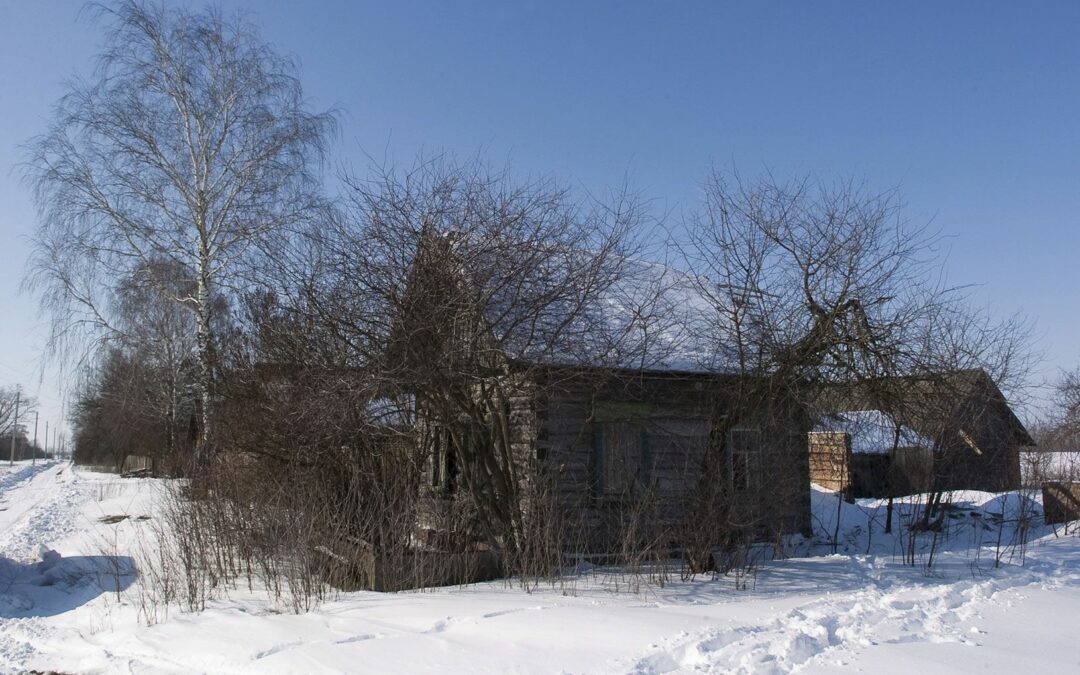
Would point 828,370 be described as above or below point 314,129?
below

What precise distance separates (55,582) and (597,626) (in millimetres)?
7608

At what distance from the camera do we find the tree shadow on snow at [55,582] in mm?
9516

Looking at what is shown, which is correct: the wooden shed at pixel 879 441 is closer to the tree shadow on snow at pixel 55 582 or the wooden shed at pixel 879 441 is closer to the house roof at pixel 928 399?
the house roof at pixel 928 399

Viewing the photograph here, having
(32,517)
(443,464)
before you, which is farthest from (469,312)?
(32,517)

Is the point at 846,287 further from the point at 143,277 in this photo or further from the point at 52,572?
the point at 143,277

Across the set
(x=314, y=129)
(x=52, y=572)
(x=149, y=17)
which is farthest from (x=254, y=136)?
(x=52, y=572)

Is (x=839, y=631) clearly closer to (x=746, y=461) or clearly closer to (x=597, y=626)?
(x=597, y=626)

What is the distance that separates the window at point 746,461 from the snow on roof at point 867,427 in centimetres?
119

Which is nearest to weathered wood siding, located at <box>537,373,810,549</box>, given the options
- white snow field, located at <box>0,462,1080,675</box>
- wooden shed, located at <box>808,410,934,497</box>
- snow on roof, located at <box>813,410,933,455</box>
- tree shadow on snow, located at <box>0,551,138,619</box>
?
snow on roof, located at <box>813,410,933,455</box>

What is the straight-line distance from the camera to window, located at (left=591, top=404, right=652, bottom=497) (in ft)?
36.9

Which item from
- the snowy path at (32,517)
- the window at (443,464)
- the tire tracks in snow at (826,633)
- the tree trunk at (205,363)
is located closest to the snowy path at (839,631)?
the tire tracks in snow at (826,633)

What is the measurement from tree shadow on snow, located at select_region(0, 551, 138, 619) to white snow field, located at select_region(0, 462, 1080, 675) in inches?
1.1

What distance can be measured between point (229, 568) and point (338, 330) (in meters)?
3.10

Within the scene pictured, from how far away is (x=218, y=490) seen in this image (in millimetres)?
10109
